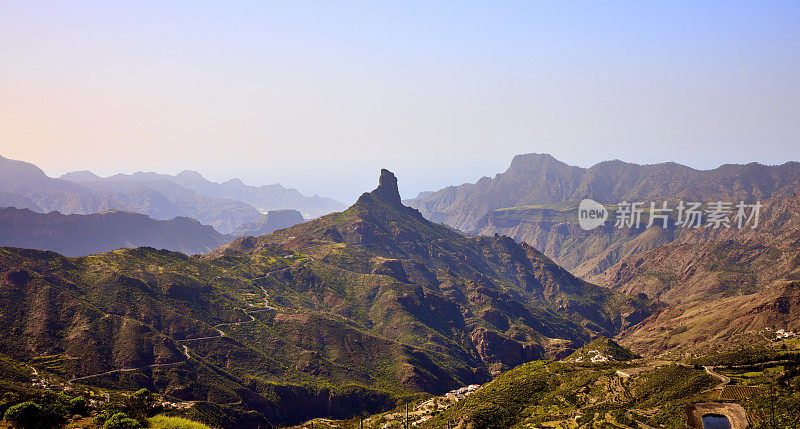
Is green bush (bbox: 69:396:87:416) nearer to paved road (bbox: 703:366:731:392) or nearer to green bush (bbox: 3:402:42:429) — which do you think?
green bush (bbox: 3:402:42:429)

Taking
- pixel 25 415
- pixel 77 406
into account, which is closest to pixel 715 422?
pixel 25 415

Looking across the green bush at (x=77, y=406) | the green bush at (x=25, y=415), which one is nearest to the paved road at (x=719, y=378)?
the green bush at (x=77, y=406)

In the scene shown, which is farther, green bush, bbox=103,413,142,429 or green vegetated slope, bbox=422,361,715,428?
green vegetated slope, bbox=422,361,715,428

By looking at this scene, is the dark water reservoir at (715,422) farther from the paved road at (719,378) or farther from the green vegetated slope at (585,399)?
the paved road at (719,378)

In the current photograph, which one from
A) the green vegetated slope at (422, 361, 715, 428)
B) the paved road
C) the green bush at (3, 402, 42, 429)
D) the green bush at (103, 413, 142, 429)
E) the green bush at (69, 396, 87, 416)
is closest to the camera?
the green bush at (3, 402, 42, 429)

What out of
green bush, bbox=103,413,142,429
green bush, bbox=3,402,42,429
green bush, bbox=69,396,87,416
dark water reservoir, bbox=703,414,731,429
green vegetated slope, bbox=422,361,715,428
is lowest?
green vegetated slope, bbox=422,361,715,428

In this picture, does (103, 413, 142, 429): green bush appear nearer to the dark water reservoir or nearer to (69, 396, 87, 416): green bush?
(69, 396, 87, 416): green bush

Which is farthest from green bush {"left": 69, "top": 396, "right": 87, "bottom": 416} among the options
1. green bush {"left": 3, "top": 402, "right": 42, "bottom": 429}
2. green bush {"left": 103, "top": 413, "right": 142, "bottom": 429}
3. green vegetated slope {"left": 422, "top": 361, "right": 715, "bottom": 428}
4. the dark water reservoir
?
the dark water reservoir

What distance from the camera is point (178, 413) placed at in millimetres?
156625

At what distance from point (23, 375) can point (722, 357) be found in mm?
203931

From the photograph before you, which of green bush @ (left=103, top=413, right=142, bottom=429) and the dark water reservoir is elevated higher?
green bush @ (left=103, top=413, right=142, bottom=429)

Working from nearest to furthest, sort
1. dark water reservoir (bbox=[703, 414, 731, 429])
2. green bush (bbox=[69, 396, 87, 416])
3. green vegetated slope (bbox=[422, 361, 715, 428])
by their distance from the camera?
dark water reservoir (bbox=[703, 414, 731, 429]) → green bush (bbox=[69, 396, 87, 416]) → green vegetated slope (bbox=[422, 361, 715, 428])

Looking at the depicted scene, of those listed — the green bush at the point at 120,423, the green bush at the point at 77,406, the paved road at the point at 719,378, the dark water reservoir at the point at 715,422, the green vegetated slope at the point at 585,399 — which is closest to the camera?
the green bush at the point at 120,423

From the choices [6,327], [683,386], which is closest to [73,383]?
[6,327]
